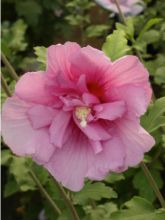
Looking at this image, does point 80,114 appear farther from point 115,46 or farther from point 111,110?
point 115,46

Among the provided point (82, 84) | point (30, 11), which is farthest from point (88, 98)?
point (30, 11)

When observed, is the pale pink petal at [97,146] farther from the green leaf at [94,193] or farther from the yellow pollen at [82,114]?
the green leaf at [94,193]

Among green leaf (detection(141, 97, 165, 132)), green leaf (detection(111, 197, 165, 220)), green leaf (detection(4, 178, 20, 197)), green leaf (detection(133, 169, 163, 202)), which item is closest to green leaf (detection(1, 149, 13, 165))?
green leaf (detection(4, 178, 20, 197))

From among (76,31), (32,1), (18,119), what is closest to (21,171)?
(18,119)

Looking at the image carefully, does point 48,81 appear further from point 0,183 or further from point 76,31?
point 76,31

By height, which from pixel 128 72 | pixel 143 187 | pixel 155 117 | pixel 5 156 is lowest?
pixel 143 187

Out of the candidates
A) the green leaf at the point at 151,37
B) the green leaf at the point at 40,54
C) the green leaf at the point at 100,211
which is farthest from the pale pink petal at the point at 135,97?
the green leaf at the point at 151,37
